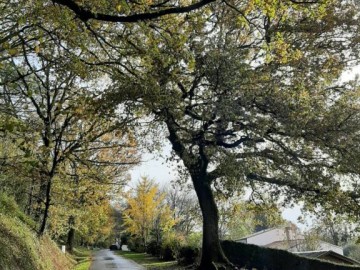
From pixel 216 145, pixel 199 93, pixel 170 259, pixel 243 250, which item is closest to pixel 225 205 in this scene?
pixel 243 250

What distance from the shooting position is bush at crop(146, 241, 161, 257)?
105ft

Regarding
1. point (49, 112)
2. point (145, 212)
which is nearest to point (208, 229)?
point (49, 112)

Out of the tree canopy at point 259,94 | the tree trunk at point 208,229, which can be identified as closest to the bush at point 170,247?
the tree trunk at point 208,229

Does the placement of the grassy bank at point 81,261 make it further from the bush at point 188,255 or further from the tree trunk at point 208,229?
the tree trunk at point 208,229

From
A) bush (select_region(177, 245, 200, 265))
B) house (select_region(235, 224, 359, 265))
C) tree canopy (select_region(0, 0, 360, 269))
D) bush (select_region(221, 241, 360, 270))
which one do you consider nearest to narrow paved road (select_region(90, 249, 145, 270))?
bush (select_region(177, 245, 200, 265))

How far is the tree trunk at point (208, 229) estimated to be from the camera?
56.8ft

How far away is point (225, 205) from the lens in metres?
23.2

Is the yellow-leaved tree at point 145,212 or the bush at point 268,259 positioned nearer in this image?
the bush at point 268,259

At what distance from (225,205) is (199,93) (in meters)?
11.2

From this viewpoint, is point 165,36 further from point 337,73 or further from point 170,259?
point 170,259

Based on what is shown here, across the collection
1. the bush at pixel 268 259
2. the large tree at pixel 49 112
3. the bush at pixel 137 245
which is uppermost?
the large tree at pixel 49 112

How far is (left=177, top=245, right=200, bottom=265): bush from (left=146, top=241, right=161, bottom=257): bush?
8.03 m

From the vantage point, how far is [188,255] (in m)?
23.1

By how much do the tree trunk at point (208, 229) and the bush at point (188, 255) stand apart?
4.78 meters
